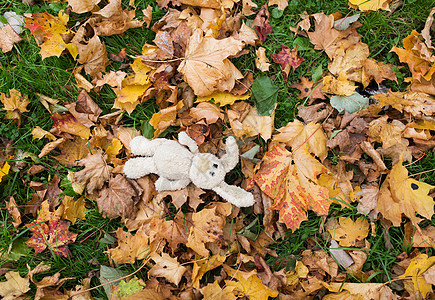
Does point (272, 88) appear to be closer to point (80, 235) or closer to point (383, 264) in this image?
point (383, 264)

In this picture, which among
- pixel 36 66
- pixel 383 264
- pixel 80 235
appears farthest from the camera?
pixel 36 66

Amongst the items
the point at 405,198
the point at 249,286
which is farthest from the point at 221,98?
the point at 405,198

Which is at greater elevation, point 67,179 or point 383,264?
point 67,179

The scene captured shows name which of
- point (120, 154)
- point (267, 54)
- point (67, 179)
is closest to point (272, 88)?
point (267, 54)

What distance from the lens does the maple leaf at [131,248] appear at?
7.48ft

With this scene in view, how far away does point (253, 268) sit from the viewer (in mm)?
2281

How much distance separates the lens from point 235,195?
2.11 metres

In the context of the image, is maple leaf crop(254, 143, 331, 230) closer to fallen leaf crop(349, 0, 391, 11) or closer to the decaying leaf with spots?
the decaying leaf with spots

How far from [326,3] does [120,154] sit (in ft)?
7.40

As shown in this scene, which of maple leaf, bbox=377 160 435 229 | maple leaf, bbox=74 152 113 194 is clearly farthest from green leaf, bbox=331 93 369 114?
maple leaf, bbox=74 152 113 194

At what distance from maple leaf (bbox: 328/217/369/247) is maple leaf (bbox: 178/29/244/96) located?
1.44 meters

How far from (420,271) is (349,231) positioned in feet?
1.78

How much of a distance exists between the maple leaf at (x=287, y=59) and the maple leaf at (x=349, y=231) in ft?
4.31

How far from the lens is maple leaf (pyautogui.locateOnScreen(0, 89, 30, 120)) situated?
99.9 inches
